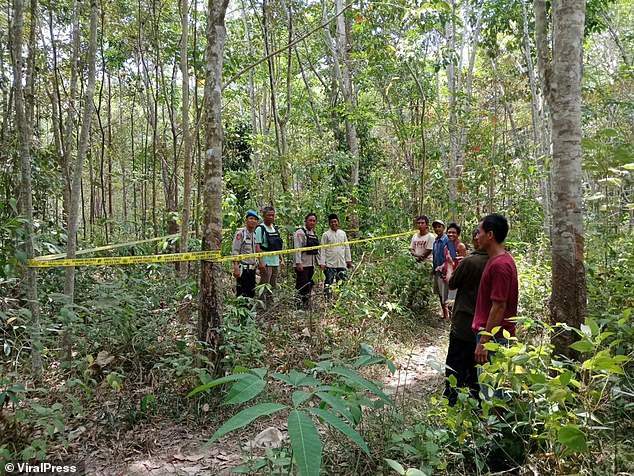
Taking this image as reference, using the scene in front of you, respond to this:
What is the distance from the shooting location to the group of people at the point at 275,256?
19.5 ft

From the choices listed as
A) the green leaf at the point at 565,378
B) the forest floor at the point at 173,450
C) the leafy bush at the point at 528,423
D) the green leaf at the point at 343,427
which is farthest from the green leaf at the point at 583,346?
the green leaf at the point at 343,427

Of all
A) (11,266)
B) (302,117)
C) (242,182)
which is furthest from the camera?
(302,117)

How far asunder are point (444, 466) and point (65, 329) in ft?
10.9

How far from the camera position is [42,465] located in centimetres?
279

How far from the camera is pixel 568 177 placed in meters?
3.61

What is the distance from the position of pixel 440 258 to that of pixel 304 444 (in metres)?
5.55

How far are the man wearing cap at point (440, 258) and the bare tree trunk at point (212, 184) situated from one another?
142 inches

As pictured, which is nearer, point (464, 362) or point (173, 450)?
point (173, 450)

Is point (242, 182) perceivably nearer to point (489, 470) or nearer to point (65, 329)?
point (65, 329)

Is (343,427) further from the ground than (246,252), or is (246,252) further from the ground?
(246,252)

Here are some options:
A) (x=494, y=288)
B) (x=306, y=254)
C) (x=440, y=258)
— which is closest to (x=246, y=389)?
(x=494, y=288)

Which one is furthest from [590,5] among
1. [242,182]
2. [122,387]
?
[122,387]

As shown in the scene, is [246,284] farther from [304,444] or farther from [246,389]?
[304,444]

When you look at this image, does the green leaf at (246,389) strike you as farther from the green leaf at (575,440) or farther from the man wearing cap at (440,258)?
the man wearing cap at (440,258)
